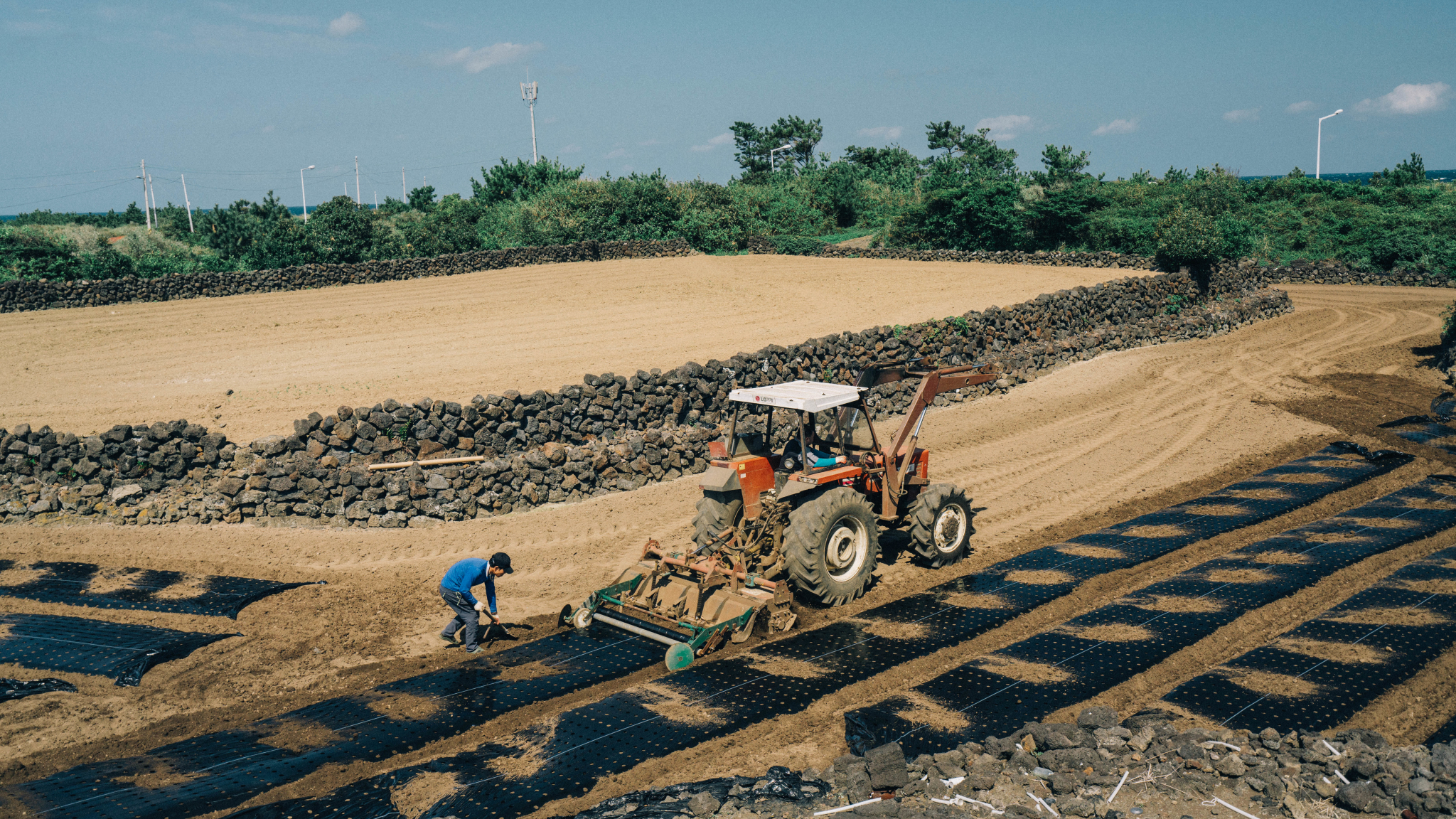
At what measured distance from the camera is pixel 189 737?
709cm

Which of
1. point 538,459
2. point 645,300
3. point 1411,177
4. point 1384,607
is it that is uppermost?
point 1411,177

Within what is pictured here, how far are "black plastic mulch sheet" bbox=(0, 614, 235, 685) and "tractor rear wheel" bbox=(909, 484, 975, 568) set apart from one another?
7.48 m

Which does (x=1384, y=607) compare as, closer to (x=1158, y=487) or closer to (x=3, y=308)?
(x=1158, y=487)

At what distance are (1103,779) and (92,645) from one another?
9.17 m

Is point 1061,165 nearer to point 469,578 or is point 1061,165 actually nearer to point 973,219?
point 973,219

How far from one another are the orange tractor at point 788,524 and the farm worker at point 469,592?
930mm

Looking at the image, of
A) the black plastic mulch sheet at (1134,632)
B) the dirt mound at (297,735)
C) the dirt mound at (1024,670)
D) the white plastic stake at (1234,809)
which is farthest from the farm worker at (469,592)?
the white plastic stake at (1234,809)

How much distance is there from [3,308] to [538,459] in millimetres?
24045

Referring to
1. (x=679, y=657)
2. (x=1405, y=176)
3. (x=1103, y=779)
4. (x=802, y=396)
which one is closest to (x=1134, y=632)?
(x=1103, y=779)

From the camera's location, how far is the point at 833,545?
9266 mm

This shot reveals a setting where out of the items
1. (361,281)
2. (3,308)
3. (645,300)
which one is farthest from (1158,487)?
(3,308)

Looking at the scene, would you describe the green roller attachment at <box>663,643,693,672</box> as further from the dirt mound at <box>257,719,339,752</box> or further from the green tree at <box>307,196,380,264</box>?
the green tree at <box>307,196,380,264</box>

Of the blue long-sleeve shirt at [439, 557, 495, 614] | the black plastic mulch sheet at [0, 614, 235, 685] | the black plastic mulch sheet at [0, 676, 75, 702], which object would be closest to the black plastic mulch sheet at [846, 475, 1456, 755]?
the blue long-sleeve shirt at [439, 557, 495, 614]

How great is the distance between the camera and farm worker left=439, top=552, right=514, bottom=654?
8.56m
